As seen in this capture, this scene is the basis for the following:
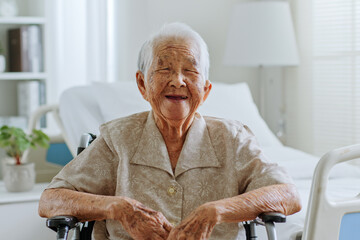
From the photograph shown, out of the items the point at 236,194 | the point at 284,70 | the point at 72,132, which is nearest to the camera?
the point at 236,194

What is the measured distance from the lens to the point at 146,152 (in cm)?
152

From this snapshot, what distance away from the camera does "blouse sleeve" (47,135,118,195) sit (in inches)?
57.0

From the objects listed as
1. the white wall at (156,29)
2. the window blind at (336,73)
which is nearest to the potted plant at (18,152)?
the white wall at (156,29)

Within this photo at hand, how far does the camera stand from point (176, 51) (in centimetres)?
146

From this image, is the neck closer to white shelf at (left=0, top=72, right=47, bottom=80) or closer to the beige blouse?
the beige blouse

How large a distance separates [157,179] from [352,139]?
199 centimetres

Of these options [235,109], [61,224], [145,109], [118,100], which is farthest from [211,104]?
[61,224]

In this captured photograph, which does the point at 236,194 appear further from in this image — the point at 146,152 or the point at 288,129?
the point at 288,129

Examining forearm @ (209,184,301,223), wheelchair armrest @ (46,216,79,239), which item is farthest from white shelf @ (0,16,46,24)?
forearm @ (209,184,301,223)

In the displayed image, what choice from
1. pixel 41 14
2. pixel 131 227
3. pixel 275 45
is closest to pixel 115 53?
pixel 41 14

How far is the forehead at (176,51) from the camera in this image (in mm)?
1462

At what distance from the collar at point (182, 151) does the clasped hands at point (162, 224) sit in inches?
8.4

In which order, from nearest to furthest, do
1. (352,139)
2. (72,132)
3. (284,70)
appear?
(72,132), (352,139), (284,70)

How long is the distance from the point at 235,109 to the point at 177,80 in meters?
1.30
